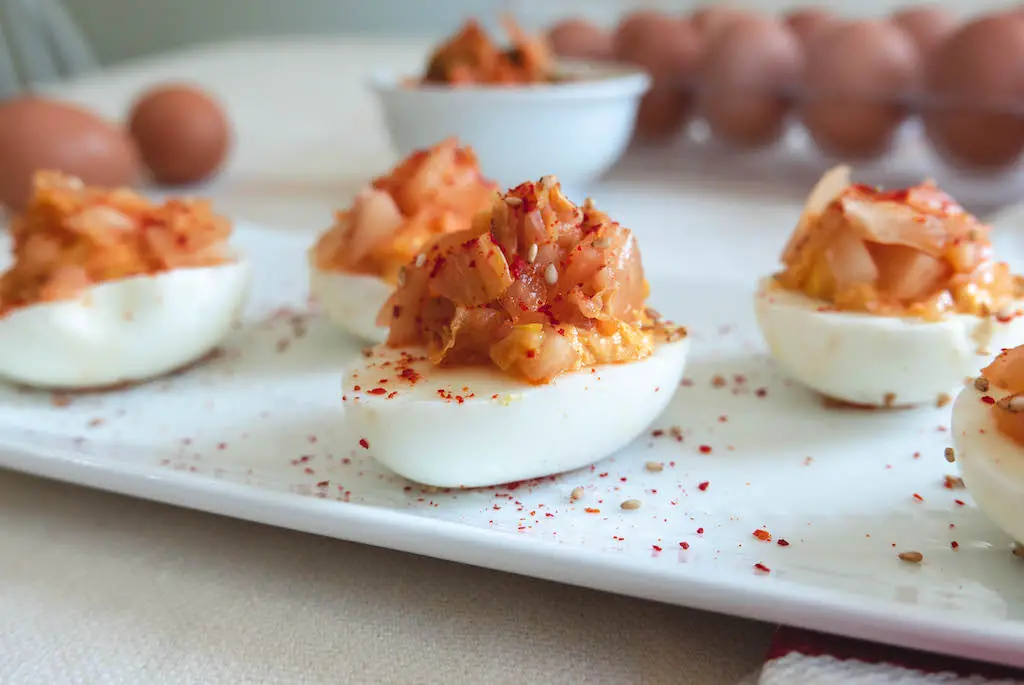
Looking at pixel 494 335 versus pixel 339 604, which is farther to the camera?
A: pixel 494 335

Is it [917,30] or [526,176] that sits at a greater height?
[917,30]

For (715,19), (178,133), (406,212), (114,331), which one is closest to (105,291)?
(114,331)

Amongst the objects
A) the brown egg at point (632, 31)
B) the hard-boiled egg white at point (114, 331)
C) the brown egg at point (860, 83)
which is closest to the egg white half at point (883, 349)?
the hard-boiled egg white at point (114, 331)

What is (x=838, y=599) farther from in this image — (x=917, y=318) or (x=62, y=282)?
(x=62, y=282)

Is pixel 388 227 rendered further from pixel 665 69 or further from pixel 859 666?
pixel 665 69

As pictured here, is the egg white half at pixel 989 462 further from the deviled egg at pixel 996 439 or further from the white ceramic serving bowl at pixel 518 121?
the white ceramic serving bowl at pixel 518 121

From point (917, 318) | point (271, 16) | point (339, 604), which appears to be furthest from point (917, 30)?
point (271, 16)
